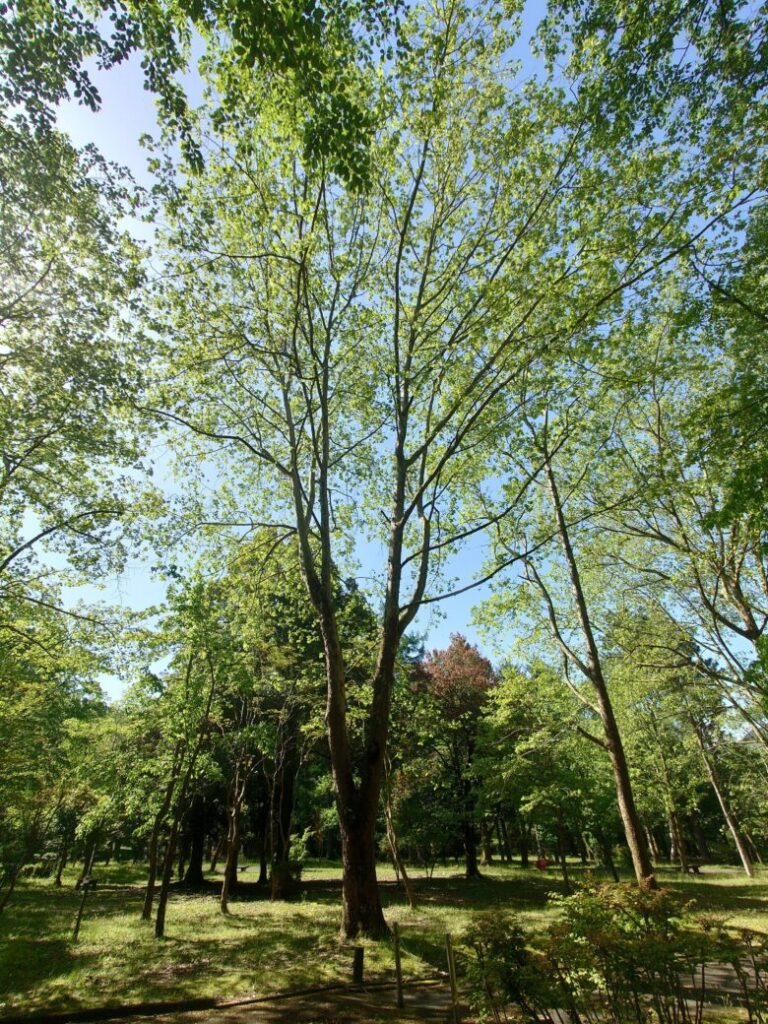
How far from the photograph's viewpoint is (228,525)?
11492 millimetres

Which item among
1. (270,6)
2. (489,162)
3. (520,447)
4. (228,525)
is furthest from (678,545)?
(270,6)

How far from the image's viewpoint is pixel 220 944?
10.1m

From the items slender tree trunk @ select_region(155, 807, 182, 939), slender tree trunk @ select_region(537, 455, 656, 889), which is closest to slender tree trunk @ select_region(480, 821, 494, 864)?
slender tree trunk @ select_region(537, 455, 656, 889)

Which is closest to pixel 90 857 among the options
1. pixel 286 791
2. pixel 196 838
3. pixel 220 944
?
pixel 286 791

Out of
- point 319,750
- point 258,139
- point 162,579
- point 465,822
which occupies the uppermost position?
point 258,139

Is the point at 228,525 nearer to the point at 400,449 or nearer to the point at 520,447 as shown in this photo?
the point at 400,449

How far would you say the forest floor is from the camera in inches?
284

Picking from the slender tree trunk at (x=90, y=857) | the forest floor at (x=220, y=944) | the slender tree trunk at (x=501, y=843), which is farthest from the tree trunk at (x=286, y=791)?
the slender tree trunk at (x=501, y=843)

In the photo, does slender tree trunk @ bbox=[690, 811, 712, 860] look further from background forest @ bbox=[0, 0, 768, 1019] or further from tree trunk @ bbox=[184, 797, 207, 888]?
tree trunk @ bbox=[184, 797, 207, 888]

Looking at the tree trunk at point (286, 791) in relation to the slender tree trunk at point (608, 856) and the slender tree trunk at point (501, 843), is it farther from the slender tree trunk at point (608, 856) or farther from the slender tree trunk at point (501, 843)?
the slender tree trunk at point (501, 843)

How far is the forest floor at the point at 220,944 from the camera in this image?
7215 mm

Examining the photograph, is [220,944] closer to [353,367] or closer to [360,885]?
[360,885]

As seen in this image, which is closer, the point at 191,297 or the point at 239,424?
the point at 191,297

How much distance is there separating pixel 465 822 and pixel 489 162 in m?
23.7
